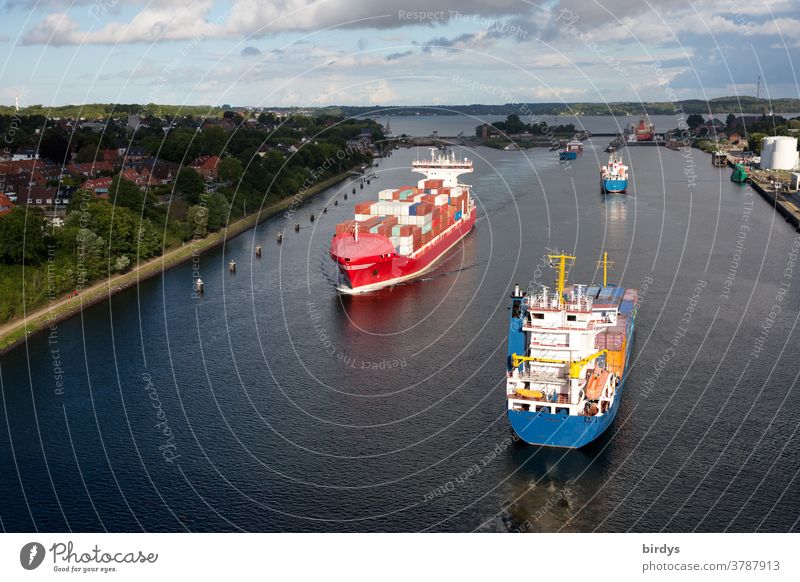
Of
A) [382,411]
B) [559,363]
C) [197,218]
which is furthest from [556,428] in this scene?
[197,218]

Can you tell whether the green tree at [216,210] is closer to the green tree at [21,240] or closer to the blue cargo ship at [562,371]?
the green tree at [21,240]

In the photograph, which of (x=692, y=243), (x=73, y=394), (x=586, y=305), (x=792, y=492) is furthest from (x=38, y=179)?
(x=792, y=492)

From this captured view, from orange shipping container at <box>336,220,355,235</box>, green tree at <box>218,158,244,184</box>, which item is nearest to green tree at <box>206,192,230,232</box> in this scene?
green tree at <box>218,158,244,184</box>

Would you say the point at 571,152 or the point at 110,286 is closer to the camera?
the point at 110,286

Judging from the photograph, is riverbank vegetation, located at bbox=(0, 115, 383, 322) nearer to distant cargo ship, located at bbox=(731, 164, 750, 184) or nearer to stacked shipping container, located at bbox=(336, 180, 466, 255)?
stacked shipping container, located at bbox=(336, 180, 466, 255)

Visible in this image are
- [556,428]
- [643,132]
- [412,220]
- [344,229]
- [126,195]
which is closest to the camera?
[556,428]

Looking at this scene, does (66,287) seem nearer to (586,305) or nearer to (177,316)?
(177,316)

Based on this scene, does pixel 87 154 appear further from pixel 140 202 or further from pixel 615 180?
pixel 615 180
